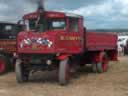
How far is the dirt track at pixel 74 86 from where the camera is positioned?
529 inches

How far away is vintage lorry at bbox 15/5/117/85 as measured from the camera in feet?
49.9

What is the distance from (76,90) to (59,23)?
124 inches

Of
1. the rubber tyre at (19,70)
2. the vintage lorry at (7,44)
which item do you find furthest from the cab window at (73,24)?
the vintage lorry at (7,44)

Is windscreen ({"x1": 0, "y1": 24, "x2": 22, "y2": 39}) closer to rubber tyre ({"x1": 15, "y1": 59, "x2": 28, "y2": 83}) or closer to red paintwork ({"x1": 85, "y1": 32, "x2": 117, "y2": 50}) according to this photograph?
red paintwork ({"x1": 85, "y1": 32, "x2": 117, "y2": 50})

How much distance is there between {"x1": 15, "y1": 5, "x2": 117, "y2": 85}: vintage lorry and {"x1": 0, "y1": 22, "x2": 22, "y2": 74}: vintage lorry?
11.1 ft

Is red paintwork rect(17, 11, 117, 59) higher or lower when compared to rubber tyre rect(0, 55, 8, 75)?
higher

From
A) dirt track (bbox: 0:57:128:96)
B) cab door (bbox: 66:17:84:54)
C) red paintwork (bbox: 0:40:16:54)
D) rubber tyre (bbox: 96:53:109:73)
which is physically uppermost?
cab door (bbox: 66:17:84:54)

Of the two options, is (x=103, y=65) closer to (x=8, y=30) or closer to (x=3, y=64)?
(x=3, y=64)

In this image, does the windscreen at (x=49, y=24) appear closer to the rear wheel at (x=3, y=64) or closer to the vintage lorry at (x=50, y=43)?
the vintage lorry at (x=50, y=43)

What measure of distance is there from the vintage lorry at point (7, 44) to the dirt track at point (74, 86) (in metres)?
1.46

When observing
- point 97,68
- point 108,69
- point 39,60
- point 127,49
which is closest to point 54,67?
point 39,60

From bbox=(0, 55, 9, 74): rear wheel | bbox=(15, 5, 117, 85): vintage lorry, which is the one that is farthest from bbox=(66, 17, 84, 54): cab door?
bbox=(0, 55, 9, 74): rear wheel

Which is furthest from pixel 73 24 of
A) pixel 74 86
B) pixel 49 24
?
pixel 74 86

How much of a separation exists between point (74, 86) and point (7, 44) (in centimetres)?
647
